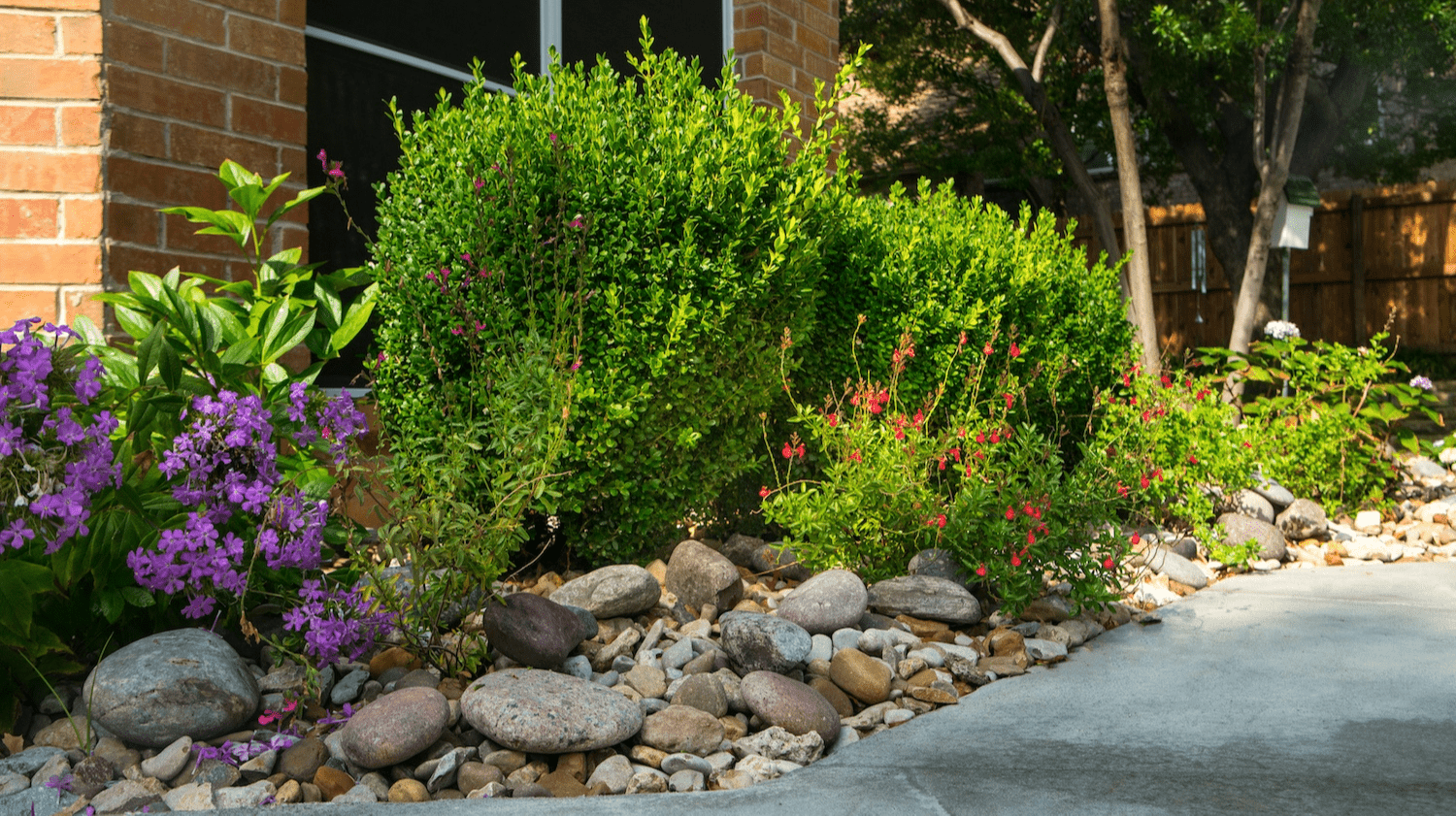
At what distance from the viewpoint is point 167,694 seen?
252cm

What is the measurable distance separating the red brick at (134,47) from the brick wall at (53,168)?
43mm

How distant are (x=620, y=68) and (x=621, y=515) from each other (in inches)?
116

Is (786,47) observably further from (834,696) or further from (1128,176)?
(834,696)

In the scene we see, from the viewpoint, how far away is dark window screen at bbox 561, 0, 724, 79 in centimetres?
545

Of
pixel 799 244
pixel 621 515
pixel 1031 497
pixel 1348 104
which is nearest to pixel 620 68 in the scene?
pixel 799 244

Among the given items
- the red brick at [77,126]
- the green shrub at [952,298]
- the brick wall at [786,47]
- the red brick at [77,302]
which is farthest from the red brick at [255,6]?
the brick wall at [786,47]

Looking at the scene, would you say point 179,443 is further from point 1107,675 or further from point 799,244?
point 1107,675

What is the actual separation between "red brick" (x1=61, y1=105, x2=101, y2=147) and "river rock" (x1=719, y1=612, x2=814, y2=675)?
8.59 ft

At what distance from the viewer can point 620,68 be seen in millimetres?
5773

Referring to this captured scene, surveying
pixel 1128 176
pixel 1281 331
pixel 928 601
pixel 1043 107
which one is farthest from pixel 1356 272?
pixel 928 601

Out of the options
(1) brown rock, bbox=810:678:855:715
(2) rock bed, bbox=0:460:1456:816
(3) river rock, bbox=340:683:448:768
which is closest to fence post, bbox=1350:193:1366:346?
(2) rock bed, bbox=0:460:1456:816

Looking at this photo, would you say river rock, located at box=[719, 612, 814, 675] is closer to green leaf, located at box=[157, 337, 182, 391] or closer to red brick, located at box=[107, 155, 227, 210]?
green leaf, located at box=[157, 337, 182, 391]

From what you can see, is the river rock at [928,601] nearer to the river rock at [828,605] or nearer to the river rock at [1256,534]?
the river rock at [828,605]

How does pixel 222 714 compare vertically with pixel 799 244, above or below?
below
